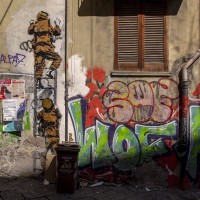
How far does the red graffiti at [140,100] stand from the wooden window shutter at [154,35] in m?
0.42

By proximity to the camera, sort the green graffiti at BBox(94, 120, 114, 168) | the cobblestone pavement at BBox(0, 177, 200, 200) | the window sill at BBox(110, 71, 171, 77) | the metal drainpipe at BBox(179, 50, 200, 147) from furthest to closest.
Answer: the green graffiti at BBox(94, 120, 114, 168), the window sill at BBox(110, 71, 171, 77), the metal drainpipe at BBox(179, 50, 200, 147), the cobblestone pavement at BBox(0, 177, 200, 200)

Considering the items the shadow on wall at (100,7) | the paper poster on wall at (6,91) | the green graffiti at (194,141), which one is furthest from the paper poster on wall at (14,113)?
the green graffiti at (194,141)

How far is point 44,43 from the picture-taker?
7.59m

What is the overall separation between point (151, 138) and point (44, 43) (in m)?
3.27

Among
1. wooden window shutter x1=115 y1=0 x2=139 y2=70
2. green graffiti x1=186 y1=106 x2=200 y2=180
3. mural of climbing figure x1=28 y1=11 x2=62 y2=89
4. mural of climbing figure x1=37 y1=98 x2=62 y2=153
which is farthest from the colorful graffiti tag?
mural of climbing figure x1=28 y1=11 x2=62 y2=89

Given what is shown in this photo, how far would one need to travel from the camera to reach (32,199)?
659 centimetres

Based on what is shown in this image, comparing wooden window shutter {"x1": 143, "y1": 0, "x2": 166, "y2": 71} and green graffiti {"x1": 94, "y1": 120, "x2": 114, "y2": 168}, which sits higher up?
wooden window shutter {"x1": 143, "y1": 0, "x2": 166, "y2": 71}

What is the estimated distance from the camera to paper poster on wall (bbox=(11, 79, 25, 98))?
25.0 feet

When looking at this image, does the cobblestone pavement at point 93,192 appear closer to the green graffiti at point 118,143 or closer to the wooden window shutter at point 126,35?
the green graffiti at point 118,143

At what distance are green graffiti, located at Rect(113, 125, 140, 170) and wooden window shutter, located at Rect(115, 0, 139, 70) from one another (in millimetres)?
1488

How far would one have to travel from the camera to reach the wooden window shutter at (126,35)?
7602mm

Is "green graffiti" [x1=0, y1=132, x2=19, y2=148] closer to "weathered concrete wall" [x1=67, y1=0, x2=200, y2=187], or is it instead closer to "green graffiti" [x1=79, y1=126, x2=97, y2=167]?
"weathered concrete wall" [x1=67, y1=0, x2=200, y2=187]

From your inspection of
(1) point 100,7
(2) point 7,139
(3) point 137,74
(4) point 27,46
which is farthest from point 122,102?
(2) point 7,139

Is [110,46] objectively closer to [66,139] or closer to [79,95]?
[79,95]
